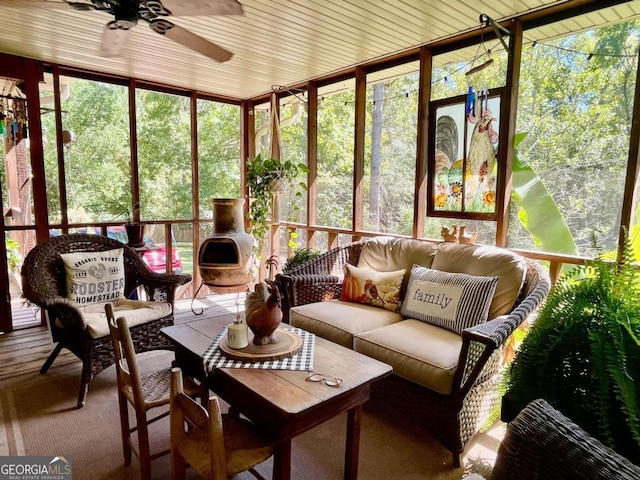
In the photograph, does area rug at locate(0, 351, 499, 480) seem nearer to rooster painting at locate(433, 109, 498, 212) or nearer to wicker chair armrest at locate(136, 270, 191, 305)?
wicker chair armrest at locate(136, 270, 191, 305)

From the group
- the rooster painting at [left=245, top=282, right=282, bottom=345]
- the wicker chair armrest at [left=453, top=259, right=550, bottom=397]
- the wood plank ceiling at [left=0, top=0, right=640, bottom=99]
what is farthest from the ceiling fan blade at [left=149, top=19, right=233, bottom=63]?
the wicker chair armrest at [left=453, top=259, right=550, bottom=397]

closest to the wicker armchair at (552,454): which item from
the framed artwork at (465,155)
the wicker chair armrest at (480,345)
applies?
the wicker chair armrest at (480,345)

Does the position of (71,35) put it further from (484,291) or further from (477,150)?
(484,291)

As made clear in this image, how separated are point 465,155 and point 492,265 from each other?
3.21 ft

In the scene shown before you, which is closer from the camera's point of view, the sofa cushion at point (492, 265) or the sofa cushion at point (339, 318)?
the sofa cushion at point (492, 265)

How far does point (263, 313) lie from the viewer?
1.84 m

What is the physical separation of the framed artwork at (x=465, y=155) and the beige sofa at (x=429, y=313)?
38 centimetres

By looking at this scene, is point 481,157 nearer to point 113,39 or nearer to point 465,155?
point 465,155

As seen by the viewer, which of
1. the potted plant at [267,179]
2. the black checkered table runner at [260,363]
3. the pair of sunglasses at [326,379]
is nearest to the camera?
the pair of sunglasses at [326,379]

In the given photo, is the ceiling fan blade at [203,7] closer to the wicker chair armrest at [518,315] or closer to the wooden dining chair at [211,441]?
the wooden dining chair at [211,441]

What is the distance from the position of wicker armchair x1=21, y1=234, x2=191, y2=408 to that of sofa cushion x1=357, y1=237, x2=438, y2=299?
162 centimetres

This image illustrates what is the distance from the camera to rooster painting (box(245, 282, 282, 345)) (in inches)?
72.6

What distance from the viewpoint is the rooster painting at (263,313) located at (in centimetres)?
184

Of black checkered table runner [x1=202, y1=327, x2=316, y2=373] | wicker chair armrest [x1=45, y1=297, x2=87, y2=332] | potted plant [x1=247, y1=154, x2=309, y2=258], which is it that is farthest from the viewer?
potted plant [x1=247, y1=154, x2=309, y2=258]
